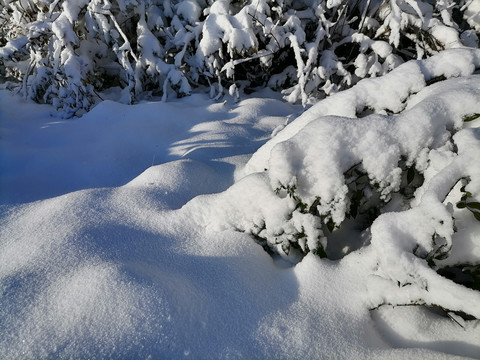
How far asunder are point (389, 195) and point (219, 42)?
2.37 m

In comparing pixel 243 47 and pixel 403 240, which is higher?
pixel 243 47

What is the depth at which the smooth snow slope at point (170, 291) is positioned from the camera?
0.95 meters

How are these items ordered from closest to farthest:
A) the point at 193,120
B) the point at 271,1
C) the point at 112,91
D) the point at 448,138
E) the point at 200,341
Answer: the point at 200,341 → the point at 448,138 → the point at 193,120 → the point at 271,1 → the point at 112,91

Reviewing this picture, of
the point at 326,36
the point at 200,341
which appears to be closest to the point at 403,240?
the point at 200,341

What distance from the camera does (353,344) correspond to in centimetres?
97

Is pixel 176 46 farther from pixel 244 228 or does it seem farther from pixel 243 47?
pixel 244 228

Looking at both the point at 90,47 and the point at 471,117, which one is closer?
the point at 471,117

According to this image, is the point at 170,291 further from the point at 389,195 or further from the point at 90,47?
the point at 90,47

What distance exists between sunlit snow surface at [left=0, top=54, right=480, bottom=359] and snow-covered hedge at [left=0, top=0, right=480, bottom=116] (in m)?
1.68

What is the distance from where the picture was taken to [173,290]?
3.58 ft

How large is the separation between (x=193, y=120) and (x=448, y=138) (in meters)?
2.04

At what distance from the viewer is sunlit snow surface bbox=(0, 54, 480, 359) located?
95cm

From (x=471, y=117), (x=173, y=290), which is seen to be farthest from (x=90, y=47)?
(x=471, y=117)

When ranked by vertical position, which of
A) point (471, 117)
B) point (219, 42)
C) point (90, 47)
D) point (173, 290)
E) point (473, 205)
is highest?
point (90, 47)
